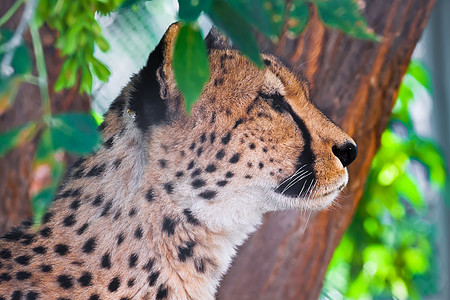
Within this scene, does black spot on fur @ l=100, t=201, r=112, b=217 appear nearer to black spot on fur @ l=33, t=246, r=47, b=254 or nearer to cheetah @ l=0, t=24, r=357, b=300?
cheetah @ l=0, t=24, r=357, b=300

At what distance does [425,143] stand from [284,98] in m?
1.07

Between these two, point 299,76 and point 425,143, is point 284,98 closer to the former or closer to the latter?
point 299,76

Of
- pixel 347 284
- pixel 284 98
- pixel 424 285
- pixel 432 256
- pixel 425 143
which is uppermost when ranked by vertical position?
pixel 284 98

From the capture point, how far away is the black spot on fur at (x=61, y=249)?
40.5 inches

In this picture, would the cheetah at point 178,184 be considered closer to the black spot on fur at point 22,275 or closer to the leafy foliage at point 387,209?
the black spot on fur at point 22,275

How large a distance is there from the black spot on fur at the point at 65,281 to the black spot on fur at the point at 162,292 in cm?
14

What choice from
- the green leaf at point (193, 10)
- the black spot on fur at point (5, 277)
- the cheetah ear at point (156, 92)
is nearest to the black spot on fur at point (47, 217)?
the black spot on fur at point (5, 277)

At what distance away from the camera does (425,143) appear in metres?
2.01

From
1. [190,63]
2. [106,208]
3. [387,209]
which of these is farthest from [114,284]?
[387,209]

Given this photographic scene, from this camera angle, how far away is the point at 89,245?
1034 millimetres

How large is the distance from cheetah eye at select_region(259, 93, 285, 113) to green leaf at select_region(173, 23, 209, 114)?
43cm

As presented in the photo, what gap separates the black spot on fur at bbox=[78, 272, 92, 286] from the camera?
3.30ft

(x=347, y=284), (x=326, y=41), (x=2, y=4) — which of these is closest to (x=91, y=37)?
(x=326, y=41)

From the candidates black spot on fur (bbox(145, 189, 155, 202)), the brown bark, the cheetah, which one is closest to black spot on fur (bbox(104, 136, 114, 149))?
the cheetah
